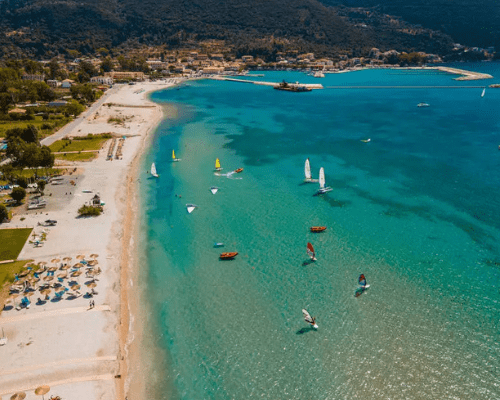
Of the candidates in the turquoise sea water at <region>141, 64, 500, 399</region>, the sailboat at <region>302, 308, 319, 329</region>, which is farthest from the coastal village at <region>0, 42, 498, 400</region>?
the sailboat at <region>302, 308, 319, 329</region>

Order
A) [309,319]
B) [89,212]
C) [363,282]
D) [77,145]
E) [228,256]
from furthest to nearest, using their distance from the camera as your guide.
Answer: [77,145] → [89,212] → [228,256] → [363,282] → [309,319]

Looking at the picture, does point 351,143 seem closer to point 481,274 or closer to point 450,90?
point 481,274

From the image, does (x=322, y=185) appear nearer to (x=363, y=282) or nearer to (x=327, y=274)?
(x=327, y=274)

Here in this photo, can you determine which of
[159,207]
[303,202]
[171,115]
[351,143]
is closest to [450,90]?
[351,143]

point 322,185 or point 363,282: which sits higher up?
point 322,185

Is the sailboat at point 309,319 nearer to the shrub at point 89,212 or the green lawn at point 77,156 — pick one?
the shrub at point 89,212

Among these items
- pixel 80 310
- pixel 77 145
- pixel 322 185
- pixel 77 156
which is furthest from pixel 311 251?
pixel 77 145

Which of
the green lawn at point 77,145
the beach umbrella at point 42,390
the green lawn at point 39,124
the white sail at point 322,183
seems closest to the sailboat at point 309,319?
the beach umbrella at point 42,390
